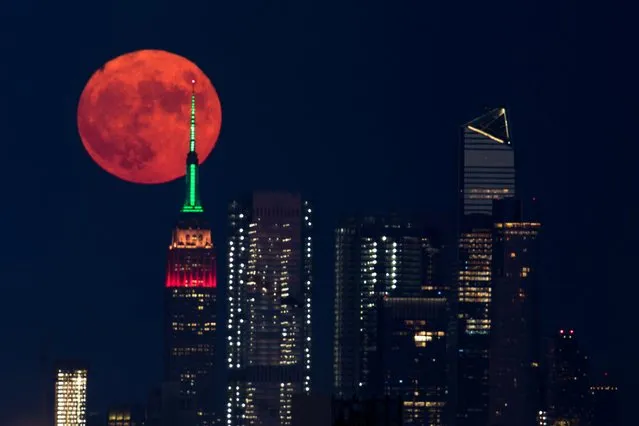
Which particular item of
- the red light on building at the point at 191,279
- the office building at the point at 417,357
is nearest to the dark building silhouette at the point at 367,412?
the office building at the point at 417,357

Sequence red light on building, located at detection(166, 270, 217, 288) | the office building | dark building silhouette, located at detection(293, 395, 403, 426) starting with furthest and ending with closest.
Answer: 1. red light on building, located at detection(166, 270, 217, 288)
2. the office building
3. dark building silhouette, located at detection(293, 395, 403, 426)

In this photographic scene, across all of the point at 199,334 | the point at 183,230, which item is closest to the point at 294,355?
the point at 199,334

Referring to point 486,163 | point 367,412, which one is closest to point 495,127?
point 486,163

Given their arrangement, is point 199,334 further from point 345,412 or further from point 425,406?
point 345,412

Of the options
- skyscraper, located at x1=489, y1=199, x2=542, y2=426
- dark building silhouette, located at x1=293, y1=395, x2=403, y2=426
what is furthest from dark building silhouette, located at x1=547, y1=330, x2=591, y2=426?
dark building silhouette, located at x1=293, y1=395, x2=403, y2=426

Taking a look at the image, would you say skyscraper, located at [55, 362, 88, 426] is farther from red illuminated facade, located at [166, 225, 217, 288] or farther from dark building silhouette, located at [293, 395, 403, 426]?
dark building silhouette, located at [293, 395, 403, 426]

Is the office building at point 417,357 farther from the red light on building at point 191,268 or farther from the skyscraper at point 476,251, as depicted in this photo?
the red light on building at point 191,268
